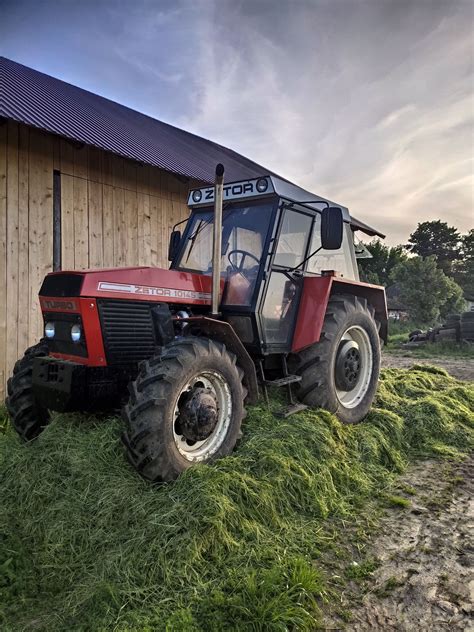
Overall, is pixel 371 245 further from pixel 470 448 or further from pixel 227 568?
pixel 227 568


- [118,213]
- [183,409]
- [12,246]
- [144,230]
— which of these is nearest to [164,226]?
[144,230]

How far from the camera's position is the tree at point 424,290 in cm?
2758

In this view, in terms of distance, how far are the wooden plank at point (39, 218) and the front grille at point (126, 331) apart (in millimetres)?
3284

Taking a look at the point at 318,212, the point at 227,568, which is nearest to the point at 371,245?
the point at 318,212

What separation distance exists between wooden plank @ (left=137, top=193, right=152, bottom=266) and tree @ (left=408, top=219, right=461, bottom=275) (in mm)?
49331

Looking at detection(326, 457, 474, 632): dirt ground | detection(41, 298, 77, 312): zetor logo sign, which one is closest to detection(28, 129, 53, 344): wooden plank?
detection(41, 298, 77, 312): zetor logo sign

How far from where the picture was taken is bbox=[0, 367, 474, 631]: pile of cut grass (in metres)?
1.95

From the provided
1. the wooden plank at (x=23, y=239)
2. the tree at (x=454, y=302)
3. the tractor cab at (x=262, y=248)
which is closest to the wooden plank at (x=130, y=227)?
the wooden plank at (x=23, y=239)

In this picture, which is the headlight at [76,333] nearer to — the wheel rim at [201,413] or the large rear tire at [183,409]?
the large rear tire at [183,409]

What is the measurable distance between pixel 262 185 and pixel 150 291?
140 cm

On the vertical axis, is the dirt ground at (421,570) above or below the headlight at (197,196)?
below

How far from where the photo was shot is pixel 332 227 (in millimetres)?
3604

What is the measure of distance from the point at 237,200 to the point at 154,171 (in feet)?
12.9

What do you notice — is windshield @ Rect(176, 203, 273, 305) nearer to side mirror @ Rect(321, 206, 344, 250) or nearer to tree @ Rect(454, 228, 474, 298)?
side mirror @ Rect(321, 206, 344, 250)
